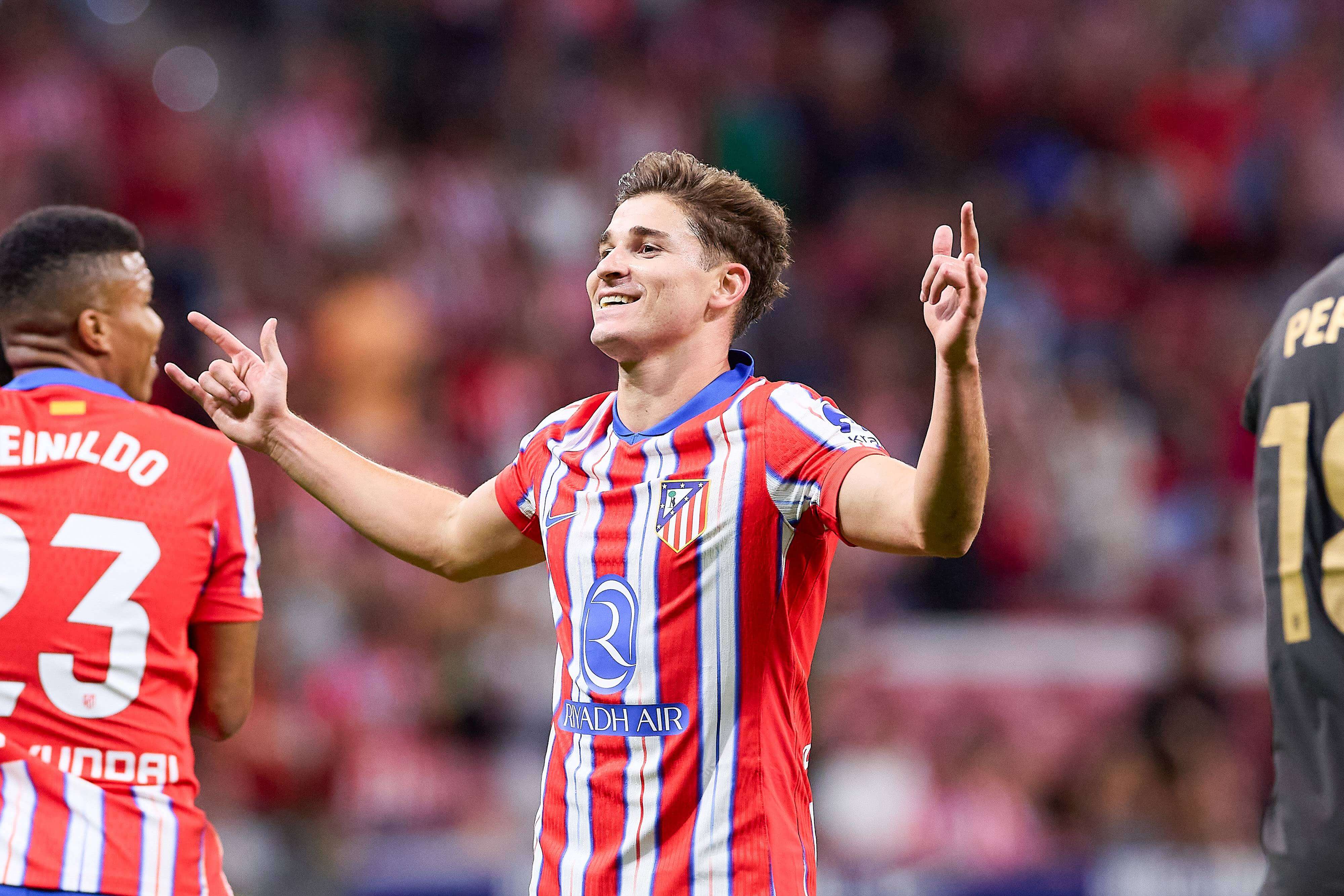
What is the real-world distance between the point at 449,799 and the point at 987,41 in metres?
8.41

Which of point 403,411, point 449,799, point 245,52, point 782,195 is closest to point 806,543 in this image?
point 449,799

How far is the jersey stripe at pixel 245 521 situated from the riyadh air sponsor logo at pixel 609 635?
0.91 metres

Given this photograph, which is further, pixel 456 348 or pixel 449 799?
pixel 456 348

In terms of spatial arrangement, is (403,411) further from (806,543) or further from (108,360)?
(806,543)

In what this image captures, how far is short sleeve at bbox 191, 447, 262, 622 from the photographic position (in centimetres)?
397

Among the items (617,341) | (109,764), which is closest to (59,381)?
(109,764)

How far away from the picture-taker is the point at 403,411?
10.0m

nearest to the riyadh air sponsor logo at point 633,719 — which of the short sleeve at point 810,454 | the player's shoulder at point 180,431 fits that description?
the short sleeve at point 810,454

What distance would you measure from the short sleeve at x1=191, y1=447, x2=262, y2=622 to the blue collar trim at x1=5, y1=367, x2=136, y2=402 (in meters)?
0.35

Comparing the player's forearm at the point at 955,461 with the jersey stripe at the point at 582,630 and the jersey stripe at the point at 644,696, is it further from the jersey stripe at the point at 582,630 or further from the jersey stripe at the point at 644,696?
the jersey stripe at the point at 582,630

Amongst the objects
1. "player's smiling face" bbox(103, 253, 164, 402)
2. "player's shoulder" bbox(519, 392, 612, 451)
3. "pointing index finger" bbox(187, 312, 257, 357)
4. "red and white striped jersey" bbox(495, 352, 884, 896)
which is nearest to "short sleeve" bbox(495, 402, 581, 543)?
"player's shoulder" bbox(519, 392, 612, 451)

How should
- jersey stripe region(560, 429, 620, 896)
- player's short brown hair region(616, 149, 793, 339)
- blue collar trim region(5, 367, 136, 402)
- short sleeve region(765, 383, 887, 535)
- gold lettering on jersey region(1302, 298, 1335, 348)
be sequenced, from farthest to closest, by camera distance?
player's short brown hair region(616, 149, 793, 339) → blue collar trim region(5, 367, 136, 402) → jersey stripe region(560, 429, 620, 896) → short sleeve region(765, 383, 887, 535) → gold lettering on jersey region(1302, 298, 1335, 348)

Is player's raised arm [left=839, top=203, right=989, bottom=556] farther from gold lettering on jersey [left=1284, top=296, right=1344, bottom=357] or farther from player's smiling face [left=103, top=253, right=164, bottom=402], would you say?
player's smiling face [left=103, top=253, right=164, bottom=402]

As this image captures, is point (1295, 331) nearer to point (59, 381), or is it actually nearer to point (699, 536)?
point (699, 536)
